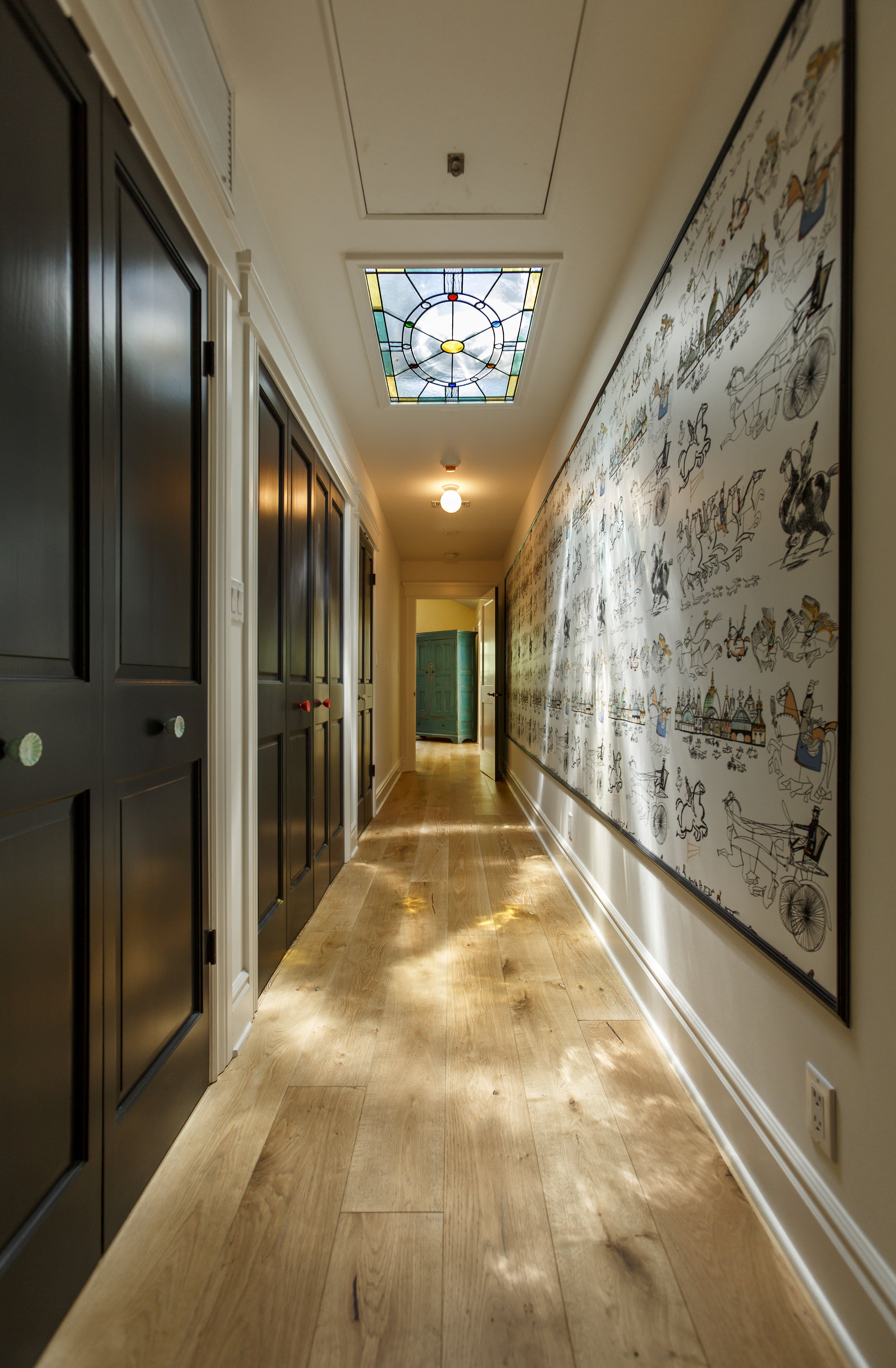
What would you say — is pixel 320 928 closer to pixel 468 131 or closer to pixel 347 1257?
pixel 347 1257

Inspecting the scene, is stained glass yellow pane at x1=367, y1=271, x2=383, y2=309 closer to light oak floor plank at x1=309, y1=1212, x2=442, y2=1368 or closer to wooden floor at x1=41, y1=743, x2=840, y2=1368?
wooden floor at x1=41, y1=743, x2=840, y2=1368

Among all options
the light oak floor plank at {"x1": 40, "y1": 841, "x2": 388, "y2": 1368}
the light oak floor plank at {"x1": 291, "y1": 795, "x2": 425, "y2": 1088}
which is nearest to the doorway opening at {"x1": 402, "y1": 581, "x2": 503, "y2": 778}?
the light oak floor plank at {"x1": 291, "y1": 795, "x2": 425, "y2": 1088}

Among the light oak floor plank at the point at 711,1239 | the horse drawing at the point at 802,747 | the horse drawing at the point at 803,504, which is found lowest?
the light oak floor plank at the point at 711,1239

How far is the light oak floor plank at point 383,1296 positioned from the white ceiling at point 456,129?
7.93 feet

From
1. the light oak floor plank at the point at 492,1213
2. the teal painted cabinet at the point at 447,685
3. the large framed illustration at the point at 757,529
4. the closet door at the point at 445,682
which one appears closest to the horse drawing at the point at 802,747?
the large framed illustration at the point at 757,529

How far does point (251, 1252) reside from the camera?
3.49 ft

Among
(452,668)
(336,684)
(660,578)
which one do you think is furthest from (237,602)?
(452,668)

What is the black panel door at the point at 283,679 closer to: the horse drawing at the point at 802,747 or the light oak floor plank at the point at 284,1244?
the light oak floor plank at the point at 284,1244

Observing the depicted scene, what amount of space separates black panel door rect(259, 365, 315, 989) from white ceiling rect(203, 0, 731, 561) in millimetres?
526

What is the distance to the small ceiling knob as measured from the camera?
0.81 m

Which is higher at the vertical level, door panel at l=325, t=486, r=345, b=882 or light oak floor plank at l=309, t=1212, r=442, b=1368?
door panel at l=325, t=486, r=345, b=882

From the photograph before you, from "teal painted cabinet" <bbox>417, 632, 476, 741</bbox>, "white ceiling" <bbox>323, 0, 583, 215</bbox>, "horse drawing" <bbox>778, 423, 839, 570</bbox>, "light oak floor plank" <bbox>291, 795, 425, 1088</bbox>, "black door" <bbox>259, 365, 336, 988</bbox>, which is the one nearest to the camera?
"horse drawing" <bbox>778, 423, 839, 570</bbox>

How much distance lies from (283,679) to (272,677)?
13cm

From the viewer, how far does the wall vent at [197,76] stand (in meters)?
1.17
